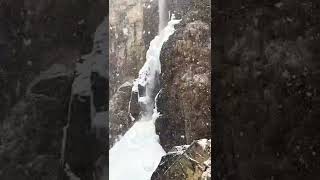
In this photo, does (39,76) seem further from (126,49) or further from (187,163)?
(187,163)

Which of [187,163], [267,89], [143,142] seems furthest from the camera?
[143,142]

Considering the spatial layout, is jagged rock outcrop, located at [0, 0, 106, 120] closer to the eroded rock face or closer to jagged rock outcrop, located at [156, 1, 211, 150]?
the eroded rock face

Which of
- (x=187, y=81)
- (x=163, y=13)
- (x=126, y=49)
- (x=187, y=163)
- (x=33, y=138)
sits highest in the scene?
(x=163, y=13)

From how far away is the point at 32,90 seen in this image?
2.28 m

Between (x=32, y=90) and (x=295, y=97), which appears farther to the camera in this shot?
(x=32, y=90)

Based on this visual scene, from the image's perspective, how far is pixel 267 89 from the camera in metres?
1.87

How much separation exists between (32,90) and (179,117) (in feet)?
2.25

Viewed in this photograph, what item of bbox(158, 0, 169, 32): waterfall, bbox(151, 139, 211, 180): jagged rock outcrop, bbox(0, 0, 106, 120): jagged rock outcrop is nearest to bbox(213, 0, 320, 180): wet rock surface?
bbox(151, 139, 211, 180): jagged rock outcrop

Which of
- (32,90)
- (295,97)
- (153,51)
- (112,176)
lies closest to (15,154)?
(32,90)

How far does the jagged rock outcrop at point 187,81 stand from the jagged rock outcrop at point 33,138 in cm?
47

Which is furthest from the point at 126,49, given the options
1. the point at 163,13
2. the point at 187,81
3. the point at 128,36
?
the point at 187,81

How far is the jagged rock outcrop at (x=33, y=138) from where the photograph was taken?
2.23 meters

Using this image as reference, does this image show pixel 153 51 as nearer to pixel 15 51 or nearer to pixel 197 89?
pixel 197 89

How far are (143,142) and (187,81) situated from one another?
363 mm
